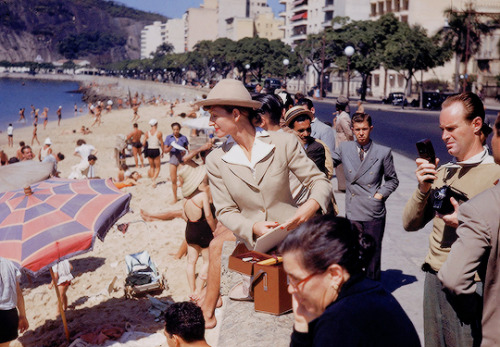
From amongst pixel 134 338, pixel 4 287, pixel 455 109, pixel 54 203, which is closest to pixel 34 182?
pixel 54 203

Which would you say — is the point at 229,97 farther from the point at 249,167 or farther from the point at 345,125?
the point at 345,125

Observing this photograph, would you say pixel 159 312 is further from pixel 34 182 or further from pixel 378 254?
pixel 378 254

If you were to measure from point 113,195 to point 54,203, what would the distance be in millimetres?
711

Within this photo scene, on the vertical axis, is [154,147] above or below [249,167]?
below

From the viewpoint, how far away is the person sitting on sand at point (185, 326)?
13.2ft

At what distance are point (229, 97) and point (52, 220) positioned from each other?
328 cm

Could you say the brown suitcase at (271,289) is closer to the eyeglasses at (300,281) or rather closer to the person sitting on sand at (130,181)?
the eyeglasses at (300,281)

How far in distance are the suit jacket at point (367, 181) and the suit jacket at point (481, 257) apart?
10.4 feet

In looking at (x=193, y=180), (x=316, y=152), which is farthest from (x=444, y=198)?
(x=193, y=180)

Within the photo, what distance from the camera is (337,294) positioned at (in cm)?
202

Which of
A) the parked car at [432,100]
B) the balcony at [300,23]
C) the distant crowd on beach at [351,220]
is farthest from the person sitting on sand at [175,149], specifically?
the balcony at [300,23]

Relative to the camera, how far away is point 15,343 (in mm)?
7117

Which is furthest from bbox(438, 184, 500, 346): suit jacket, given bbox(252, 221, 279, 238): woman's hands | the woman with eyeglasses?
bbox(252, 221, 279, 238): woman's hands

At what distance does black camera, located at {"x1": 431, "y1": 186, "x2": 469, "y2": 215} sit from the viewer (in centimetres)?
299
